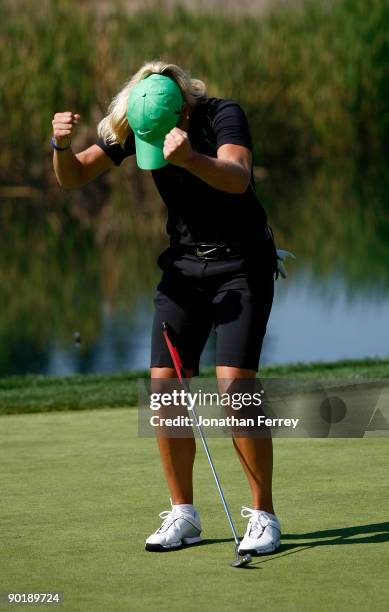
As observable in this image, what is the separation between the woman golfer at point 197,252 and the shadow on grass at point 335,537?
0.05 meters

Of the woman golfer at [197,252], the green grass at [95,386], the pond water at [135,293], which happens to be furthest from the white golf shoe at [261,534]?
the pond water at [135,293]

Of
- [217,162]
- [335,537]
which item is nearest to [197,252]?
[217,162]

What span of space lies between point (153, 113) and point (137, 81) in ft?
0.79

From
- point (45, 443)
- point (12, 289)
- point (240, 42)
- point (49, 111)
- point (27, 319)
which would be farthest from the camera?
point (240, 42)

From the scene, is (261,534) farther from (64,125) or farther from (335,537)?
(64,125)

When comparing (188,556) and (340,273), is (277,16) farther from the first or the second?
(188,556)

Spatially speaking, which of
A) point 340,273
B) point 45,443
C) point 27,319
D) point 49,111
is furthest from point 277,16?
point 45,443

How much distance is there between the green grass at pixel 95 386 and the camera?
8.40 metres

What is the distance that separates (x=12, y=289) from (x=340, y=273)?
3.86 m

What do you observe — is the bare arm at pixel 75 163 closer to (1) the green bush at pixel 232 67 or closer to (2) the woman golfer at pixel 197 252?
(2) the woman golfer at pixel 197 252

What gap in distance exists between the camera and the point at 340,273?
711 inches

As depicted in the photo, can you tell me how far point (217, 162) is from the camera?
447cm

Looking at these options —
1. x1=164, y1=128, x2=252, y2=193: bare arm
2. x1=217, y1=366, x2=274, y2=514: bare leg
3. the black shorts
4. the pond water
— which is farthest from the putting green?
the pond water

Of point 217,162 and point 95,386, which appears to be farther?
point 95,386
